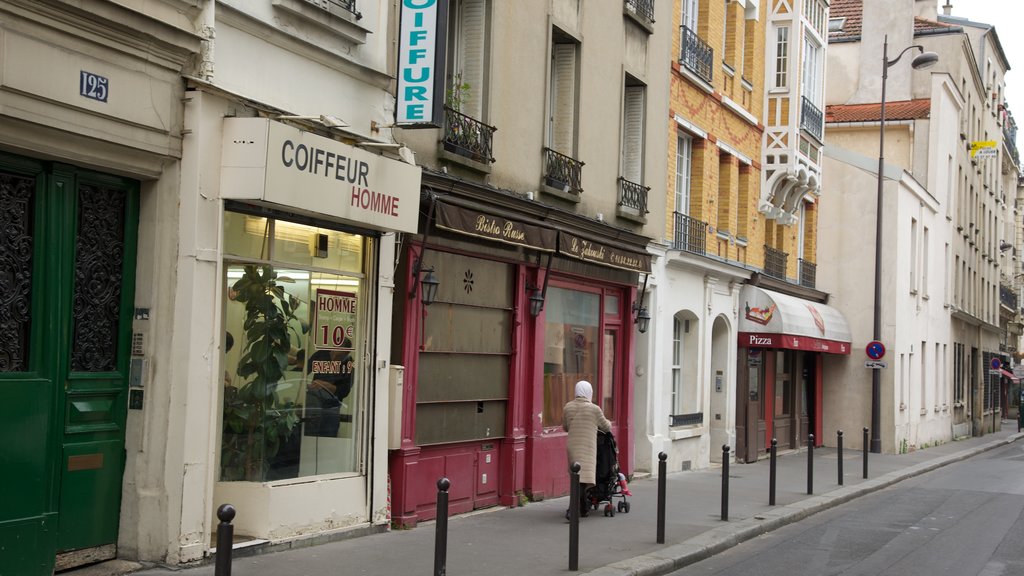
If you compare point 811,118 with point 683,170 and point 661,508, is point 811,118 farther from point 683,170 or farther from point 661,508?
point 661,508

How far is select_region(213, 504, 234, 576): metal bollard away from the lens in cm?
532

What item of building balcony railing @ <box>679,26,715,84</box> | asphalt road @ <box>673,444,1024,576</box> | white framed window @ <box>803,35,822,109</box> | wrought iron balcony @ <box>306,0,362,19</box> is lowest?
asphalt road @ <box>673,444,1024,576</box>

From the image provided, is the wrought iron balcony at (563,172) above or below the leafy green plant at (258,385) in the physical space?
above

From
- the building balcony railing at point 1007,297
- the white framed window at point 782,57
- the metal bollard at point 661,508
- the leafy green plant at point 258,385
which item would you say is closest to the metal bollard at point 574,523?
the metal bollard at point 661,508

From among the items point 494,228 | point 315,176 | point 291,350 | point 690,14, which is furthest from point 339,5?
point 690,14

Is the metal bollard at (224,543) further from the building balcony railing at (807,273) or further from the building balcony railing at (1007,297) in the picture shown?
the building balcony railing at (1007,297)

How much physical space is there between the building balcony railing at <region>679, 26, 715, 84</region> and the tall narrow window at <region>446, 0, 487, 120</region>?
7.11 meters

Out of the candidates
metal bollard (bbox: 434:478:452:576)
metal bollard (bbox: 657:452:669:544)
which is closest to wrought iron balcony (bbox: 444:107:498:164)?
metal bollard (bbox: 657:452:669:544)

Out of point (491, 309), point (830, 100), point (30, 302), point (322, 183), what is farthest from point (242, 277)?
point (830, 100)

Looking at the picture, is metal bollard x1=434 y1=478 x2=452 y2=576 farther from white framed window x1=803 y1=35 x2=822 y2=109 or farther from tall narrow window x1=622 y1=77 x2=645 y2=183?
white framed window x1=803 y1=35 x2=822 y2=109

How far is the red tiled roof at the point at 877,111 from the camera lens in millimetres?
33656

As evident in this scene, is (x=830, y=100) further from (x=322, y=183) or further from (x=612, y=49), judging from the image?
(x=322, y=183)

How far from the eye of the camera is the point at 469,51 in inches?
527

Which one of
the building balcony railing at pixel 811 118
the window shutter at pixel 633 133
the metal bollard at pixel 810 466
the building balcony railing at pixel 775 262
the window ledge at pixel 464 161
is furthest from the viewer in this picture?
the building balcony railing at pixel 811 118
